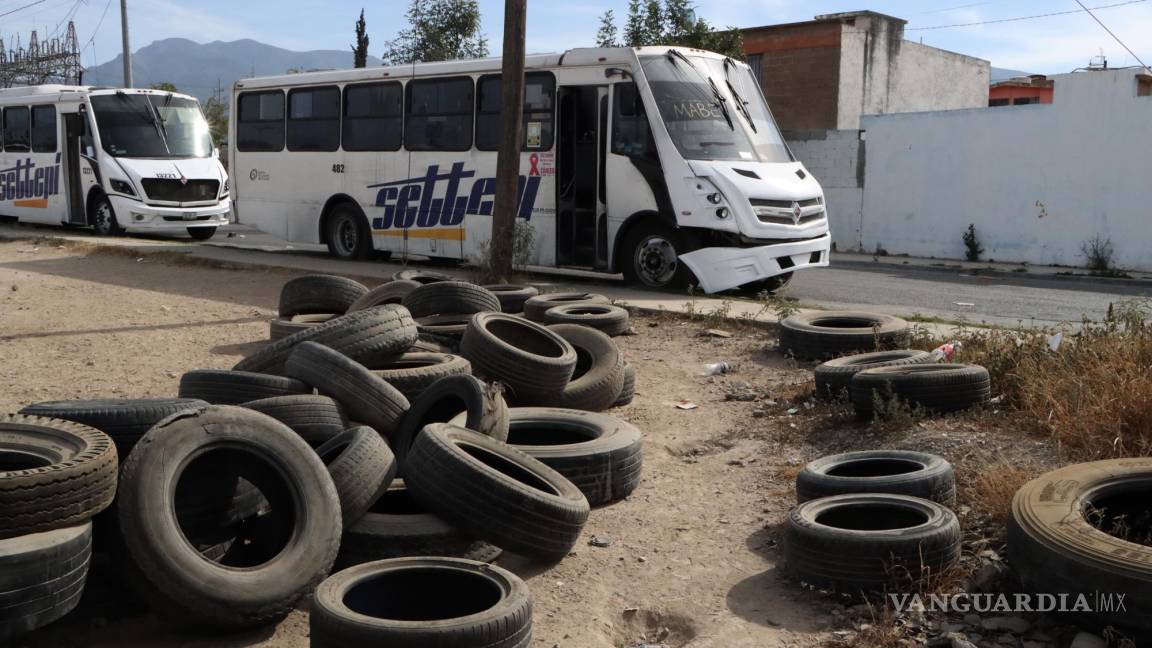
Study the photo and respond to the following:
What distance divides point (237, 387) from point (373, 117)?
10.7 metres

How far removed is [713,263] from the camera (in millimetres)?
11594

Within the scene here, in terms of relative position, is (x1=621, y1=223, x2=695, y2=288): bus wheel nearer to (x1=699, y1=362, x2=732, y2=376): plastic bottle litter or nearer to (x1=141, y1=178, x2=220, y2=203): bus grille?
(x1=699, y1=362, x2=732, y2=376): plastic bottle litter

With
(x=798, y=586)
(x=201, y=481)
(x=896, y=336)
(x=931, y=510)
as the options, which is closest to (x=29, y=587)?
(x=201, y=481)

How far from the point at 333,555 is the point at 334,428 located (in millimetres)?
1175

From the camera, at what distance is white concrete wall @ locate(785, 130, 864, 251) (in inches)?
914

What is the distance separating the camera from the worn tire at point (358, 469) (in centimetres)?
432

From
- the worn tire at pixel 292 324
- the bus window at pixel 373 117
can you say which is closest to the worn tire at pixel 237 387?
the worn tire at pixel 292 324

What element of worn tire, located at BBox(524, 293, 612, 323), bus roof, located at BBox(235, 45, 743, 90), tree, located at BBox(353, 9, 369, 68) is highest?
tree, located at BBox(353, 9, 369, 68)

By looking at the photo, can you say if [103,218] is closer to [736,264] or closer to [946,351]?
[736,264]

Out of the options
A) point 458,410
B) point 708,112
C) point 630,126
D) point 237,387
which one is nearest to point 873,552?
A: point 458,410

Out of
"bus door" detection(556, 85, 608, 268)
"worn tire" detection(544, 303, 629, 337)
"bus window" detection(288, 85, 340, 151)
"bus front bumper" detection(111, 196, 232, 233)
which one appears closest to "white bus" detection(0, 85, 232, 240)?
"bus front bumper" detection(111, 196, 232, 233)

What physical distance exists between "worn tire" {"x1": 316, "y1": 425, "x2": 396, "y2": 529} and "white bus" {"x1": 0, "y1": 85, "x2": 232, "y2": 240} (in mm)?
16950

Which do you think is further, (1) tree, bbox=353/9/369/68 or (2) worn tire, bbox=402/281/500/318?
(1) tree, bbox=353/9/369/68

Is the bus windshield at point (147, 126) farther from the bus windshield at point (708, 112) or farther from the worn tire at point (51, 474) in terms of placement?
the worn tire at point (51, 474)
